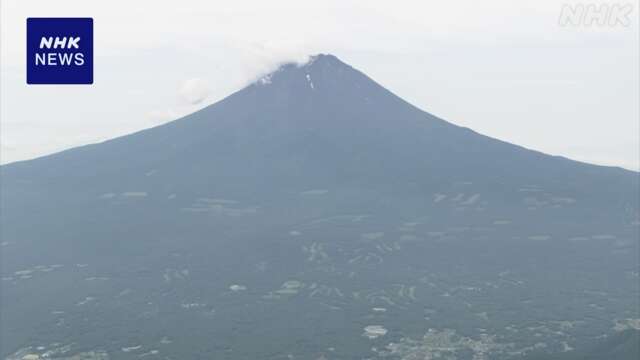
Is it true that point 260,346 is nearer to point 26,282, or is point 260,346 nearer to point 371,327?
point 371,327

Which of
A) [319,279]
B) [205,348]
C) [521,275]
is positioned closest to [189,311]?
[205,348]

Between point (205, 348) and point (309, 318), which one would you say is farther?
point (309, 318)

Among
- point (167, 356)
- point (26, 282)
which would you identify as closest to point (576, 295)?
point (167, 356)

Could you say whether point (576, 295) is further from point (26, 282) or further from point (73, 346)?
point (26, 282)

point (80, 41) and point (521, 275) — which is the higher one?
point (80, 41)

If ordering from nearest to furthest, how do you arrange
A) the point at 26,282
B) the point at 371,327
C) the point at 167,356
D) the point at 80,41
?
the point at 80,41 < the point at 167,356 < the point at 371,327 < the point at 26,282

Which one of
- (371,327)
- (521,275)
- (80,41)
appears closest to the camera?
(80,41)

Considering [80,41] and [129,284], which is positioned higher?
[80,41]

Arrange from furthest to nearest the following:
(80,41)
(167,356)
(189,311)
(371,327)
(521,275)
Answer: (521,275) < (189,311) < (371,327) < (167,356) < (80,41)

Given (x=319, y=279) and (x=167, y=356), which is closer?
(x=167, y=356)
